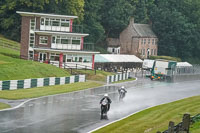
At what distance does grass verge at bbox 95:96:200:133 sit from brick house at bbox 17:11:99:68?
98.2 feet

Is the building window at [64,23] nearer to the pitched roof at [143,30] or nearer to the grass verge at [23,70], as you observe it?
the grass verge at [23,70]

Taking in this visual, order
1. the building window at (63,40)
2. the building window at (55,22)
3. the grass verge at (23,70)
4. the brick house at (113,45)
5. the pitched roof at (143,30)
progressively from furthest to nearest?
the brick house at (113,45), the pitched roof at (143,30), the building window at (55,22), the building window at (63,40), the grass verge at (23,70)

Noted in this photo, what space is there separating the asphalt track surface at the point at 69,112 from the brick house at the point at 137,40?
198ft

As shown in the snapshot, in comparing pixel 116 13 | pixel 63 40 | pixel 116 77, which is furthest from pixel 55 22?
pixel 116 13

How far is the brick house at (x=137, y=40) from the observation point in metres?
108

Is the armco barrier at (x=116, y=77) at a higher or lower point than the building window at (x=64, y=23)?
lower

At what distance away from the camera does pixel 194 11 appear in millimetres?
116375

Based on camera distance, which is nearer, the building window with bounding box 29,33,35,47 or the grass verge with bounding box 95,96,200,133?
the grass verge with bounding box 95,96,200,133

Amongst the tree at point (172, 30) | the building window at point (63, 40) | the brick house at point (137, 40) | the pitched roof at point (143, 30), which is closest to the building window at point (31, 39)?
the building window at point (63, 40)

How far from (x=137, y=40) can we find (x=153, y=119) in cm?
7910

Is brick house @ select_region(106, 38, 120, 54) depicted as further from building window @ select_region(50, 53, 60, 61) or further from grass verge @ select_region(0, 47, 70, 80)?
grass verge @ select_region(0, 47, 70, 80)

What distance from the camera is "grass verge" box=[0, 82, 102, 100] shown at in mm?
37037

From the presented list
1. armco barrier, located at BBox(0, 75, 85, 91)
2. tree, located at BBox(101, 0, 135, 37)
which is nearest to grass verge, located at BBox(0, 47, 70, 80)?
armco barrier, located at BBox(0, 75, 85, 91)

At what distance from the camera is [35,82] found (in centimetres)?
4397
